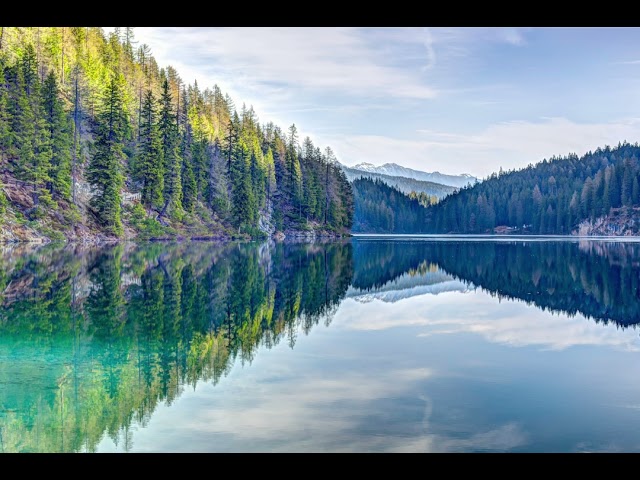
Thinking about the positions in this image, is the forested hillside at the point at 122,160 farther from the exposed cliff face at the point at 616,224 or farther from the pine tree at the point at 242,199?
the exposed cliff face at the point at 616,224

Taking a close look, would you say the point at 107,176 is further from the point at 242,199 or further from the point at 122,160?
the point at 242,199

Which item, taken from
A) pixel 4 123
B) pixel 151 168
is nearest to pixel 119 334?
pixel 4 123

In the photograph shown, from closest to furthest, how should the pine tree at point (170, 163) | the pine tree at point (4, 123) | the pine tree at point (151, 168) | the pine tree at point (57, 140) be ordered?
1. the pine tree at point (4, 123)
2. the pine tree at point (57, 140)
3. the pine tree at point (151, 168)
4. the pine tree at point (170, 163)

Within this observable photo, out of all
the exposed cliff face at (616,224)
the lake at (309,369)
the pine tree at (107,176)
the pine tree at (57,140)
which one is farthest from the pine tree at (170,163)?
the exposed cliff face at (616,224)

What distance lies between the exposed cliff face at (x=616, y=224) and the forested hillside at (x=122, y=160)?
293ft

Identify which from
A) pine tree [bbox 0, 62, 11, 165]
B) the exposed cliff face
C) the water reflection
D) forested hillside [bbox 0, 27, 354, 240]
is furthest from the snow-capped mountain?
the exposed cliff face

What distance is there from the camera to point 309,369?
13391 millimetres

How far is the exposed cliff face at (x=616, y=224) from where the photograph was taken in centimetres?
17625

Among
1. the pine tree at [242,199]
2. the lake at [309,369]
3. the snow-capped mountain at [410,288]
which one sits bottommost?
the lake at [309,369]

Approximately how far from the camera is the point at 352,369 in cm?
1349

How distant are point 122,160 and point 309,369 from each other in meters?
→ 75.7

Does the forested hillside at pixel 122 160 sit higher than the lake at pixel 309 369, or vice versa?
the forested hillside at pixel 122 160
